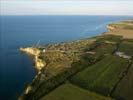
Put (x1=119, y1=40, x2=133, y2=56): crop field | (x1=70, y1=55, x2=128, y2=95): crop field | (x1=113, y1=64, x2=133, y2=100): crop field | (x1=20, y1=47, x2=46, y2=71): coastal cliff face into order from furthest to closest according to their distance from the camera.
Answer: (x1=119, y1=40, x2=133, y2=56): crop field → (x1=20, y1=47, x2=46, y2=71): coastal cliff face → (x1=70, y1=55, x2=128, y2=95): crop field → (x1=113, y1=64, x2=133, y2=100): crop field

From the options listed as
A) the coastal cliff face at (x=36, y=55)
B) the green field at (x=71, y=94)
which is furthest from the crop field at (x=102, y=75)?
the coastal cliff face at (x=36, y=55)

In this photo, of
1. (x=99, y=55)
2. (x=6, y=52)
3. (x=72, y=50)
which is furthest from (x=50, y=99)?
(x=6, y=52)

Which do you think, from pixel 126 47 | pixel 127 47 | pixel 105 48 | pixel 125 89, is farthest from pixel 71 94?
pixel 127 47

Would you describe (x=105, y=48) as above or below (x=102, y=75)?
above

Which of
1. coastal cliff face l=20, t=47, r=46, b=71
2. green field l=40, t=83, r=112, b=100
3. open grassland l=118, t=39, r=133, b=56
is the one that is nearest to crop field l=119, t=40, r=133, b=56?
open grassland l=118, t=39, r=133, b=56

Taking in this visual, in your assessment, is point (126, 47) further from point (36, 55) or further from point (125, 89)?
point (125, 89)

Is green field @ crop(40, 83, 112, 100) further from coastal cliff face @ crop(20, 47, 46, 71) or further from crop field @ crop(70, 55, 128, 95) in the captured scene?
coastal cliff face @ crop(20, 47, 46, 71)

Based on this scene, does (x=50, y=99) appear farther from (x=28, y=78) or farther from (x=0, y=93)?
(x=28, y=78)
